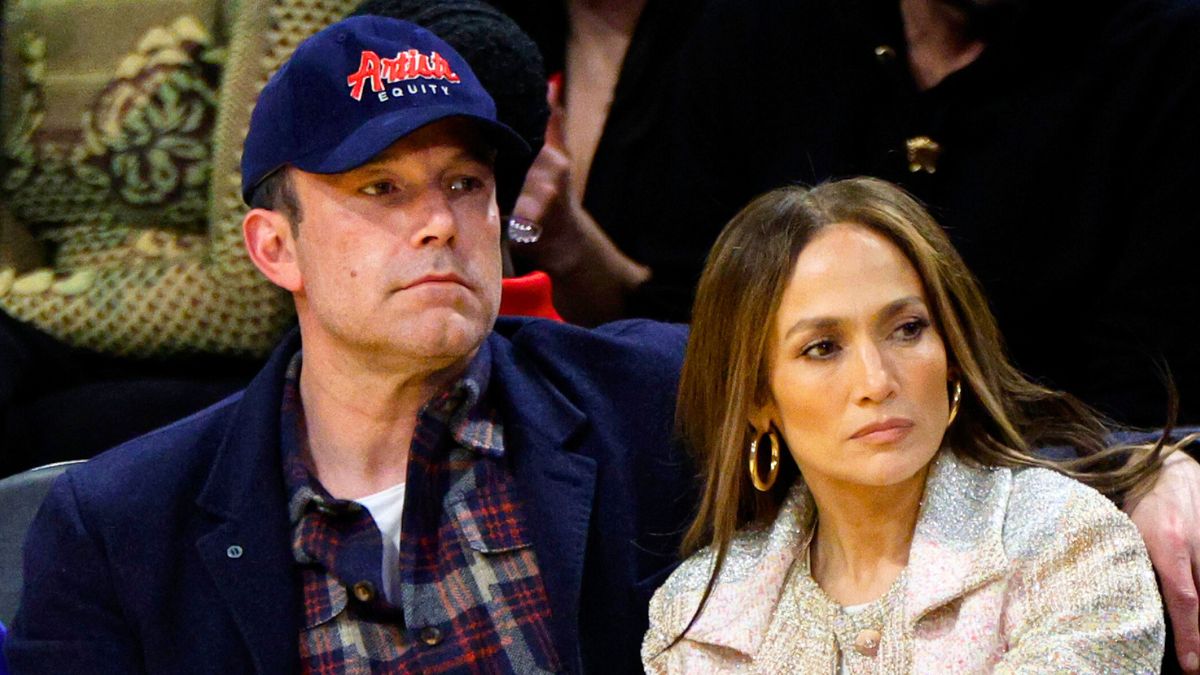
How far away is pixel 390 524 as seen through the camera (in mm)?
2396

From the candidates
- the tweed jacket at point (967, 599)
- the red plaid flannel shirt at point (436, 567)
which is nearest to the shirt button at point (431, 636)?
the red plaid flannel shirt at point (436, 567)

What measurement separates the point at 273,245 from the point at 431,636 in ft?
1.79

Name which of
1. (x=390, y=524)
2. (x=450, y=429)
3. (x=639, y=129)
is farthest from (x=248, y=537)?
(x=639, y=129)

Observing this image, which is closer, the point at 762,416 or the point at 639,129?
the point at 762,416

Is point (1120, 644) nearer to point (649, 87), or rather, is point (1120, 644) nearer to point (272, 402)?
point (272, 402)

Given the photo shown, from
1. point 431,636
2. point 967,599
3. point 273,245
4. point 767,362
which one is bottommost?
point 431,636

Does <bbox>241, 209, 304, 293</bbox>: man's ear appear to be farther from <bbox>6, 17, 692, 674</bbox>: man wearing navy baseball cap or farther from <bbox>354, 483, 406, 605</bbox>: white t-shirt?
<bbox>354, 483, 406, 605</bbox>: white t-shirt

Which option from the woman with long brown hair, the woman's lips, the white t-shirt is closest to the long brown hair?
the woman with long brown hair

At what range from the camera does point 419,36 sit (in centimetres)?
242

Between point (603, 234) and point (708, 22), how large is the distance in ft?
1.19

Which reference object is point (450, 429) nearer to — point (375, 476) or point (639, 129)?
point (375, 476)

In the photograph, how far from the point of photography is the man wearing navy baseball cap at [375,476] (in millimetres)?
2287

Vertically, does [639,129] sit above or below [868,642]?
above

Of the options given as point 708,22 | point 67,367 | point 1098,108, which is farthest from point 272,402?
point 1098,108
